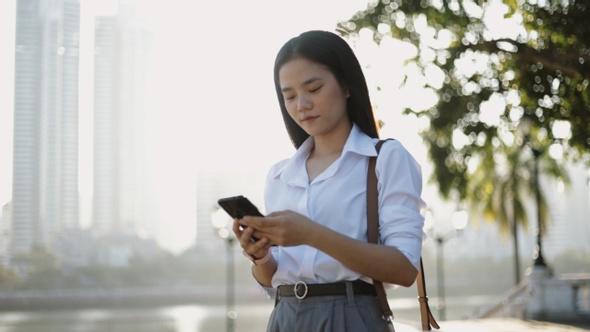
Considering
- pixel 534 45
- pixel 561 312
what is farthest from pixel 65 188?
pixel 534 45

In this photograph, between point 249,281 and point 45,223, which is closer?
point 45,223

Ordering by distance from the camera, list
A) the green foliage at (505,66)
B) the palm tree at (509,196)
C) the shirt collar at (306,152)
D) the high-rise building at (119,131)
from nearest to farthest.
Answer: the shirt collar at (306,152) < the green foliage at (505,66) < the palm tree at (509,196) < the high-rise building at (119,131)

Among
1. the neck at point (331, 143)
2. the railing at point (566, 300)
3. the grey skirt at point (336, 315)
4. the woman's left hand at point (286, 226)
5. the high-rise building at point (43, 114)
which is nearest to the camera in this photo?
the woman's left hand at point (286, 226)

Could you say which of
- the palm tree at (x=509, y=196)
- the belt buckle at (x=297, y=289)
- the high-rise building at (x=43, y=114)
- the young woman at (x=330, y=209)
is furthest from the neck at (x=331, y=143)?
the high-rise building at (x=43, y=114)

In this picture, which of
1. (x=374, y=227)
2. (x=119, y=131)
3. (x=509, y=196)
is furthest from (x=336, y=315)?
(x=119, y=131)

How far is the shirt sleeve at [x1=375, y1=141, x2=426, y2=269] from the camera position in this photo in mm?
1934

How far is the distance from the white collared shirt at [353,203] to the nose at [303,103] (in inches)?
4.9

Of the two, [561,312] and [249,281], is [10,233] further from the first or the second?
[561,312]

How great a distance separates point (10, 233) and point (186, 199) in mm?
28034

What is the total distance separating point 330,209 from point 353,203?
2.1 inches

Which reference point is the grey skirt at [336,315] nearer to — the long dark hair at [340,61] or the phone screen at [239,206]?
the phone screen at [239,206]

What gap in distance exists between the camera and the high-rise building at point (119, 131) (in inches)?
3770

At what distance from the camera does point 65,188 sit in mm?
86250

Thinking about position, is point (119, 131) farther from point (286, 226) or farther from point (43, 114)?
point (286, 226)
